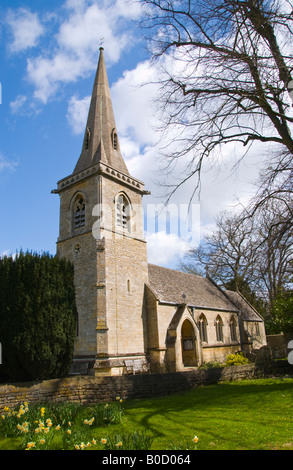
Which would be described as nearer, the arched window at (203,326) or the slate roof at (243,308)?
the arched window at (203,326)

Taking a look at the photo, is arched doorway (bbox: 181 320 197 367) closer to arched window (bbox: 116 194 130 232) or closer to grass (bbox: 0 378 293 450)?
arched window (bbox: 116 194 130 232)

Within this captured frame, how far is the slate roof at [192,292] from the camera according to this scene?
2183 centimetres

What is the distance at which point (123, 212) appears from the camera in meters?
20.5

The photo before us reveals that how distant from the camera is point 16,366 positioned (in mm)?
9977

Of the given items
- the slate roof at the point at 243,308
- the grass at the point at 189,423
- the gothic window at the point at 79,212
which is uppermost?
the gothic window at the point at 79,212

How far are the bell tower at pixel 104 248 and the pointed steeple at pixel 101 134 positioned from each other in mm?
69

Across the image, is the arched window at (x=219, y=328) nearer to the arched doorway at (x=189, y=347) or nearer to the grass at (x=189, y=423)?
the arched doorway at (x=189, y=347)

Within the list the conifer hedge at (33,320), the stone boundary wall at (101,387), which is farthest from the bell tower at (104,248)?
the conifer hedge at (33,320)

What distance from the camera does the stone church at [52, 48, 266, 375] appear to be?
1655 centimetres

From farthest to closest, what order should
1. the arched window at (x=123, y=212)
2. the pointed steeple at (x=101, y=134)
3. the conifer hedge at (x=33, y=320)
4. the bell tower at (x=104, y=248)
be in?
the pointed steeple at (x=101, y=134)
the arched window at (x=123, y=212)
the bell tower at (x=104, y=248)
the conifer hedge at (x=33, y=320)

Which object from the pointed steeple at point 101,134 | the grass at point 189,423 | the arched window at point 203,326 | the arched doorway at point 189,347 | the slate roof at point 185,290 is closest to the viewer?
the grass at point 189,423

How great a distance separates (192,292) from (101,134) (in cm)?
1361

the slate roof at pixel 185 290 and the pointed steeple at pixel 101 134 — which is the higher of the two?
the pointed steeple at pixel 101 134

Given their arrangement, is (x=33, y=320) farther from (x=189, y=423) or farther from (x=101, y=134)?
(x=101, y=134)
